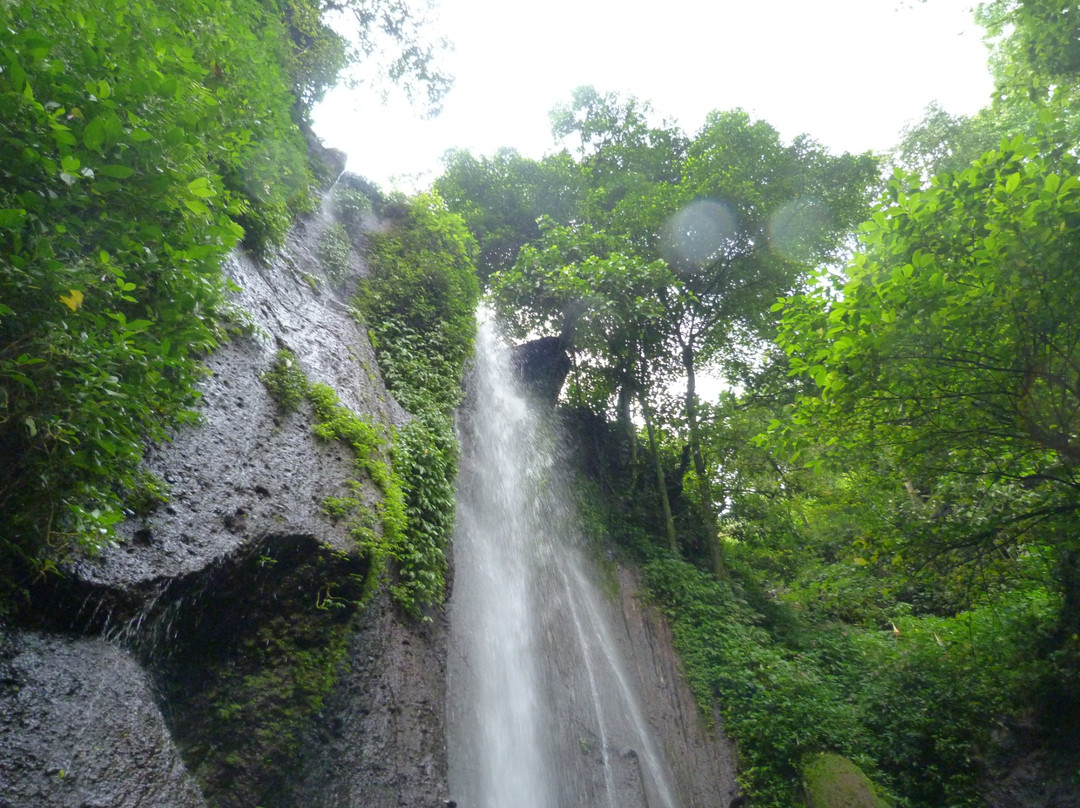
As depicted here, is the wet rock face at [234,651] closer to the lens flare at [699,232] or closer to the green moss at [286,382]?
the green moss at [286,382]

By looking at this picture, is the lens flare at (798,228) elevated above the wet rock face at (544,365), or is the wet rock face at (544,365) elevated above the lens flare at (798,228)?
the lens flare at (798,228)

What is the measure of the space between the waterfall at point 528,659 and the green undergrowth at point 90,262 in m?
4.35

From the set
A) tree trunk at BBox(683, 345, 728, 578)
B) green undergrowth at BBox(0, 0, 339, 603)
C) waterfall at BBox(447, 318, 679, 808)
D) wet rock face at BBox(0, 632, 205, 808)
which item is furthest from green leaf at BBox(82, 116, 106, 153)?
tree trunk at BBox(683, 345, 728, 578)

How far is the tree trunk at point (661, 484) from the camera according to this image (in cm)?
1229

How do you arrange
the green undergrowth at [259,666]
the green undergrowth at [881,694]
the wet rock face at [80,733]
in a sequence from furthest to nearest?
the green undergrowth at [881,694] → the green undergrowth at [259,666] → the wet rock face at [80,733]

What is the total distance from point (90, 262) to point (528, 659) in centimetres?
663

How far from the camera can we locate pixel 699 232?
46.6 feet

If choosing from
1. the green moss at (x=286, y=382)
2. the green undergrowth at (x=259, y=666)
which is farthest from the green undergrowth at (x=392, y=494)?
the green undergrowth at (x=259, y=666)

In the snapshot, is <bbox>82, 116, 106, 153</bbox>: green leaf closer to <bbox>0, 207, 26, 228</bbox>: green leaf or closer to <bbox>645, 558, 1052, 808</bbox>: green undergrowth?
<bbox>0, 207, 26, 228</bbox>: green leaf

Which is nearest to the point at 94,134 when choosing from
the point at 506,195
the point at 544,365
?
the point at 544,365

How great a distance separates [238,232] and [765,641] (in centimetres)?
957

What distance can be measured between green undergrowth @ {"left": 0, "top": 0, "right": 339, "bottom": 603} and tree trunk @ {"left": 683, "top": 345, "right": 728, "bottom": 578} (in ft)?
34.2

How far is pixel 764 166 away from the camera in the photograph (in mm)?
14203

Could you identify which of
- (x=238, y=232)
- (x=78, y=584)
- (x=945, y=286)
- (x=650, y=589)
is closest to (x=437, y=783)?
(x=78, y=584)
